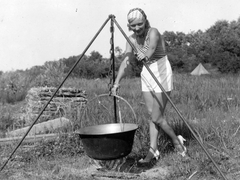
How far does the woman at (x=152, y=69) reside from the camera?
346cm

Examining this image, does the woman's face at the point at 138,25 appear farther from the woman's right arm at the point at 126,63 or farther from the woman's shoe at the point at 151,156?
the woman's shoe at the point at 151,156

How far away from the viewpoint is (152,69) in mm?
3629

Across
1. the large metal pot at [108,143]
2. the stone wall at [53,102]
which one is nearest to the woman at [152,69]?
the large metal pot at [108,143]

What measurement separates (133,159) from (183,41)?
116ft

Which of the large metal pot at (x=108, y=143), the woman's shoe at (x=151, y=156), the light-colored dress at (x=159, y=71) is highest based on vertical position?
the light-colored dress at (x=159, y=71)

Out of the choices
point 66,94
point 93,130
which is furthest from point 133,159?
point 66,94

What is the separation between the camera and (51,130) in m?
4.95

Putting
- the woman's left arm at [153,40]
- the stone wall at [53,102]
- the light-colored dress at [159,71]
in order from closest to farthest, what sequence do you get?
the woman's left arm at [153,40], the light-colored dress at [159,71], the stone wall at [53,102]

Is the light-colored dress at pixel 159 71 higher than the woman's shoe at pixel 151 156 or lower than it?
higher

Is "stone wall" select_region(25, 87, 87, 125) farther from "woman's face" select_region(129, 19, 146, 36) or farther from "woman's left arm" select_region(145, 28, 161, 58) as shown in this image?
"woman's left arm" select_region(145, 28, 161, 58)

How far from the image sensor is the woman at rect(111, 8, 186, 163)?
136 inches

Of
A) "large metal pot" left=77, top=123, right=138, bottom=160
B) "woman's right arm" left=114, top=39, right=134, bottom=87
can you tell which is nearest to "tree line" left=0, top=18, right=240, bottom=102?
"woman's right arm" left=114, top=39, right=134, bottom=87

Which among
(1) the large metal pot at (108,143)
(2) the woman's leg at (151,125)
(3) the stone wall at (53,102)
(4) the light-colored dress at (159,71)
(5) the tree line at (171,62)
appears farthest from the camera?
(5) the tree line at (171,62)

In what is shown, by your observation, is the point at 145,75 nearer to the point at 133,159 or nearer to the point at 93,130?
the point at 93,130
